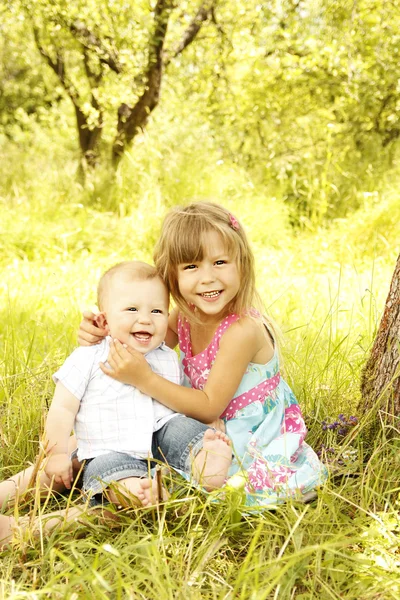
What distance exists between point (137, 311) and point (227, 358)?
36 cm

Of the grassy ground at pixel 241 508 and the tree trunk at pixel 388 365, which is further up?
the tree trunk at pixel 388 365

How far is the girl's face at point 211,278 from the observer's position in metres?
2.32

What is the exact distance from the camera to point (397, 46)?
8320mm

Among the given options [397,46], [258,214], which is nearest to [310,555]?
[258,214]

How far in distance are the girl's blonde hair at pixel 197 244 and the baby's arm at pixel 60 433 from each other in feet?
1.80

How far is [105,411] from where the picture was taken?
217 cm

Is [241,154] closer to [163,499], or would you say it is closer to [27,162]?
[27,162]

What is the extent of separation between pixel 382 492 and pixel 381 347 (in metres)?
0.53

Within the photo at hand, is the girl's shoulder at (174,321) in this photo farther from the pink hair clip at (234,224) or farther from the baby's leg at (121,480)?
the baby's leg at (121,480)

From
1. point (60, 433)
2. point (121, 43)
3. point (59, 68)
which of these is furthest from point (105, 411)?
point (59, 68)

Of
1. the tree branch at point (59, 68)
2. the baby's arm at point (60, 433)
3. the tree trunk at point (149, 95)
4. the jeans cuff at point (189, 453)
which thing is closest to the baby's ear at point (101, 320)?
the baby's arm at point (60, 433)

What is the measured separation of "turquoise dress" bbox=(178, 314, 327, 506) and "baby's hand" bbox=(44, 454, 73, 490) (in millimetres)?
528

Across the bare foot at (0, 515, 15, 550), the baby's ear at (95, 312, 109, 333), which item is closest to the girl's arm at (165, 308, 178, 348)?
the baby's ear at (95, 312, 109, 333)

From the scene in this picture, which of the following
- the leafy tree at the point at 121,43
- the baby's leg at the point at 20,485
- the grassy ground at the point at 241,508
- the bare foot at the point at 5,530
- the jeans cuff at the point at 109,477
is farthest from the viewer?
the leafy tree at the point at 121,43
